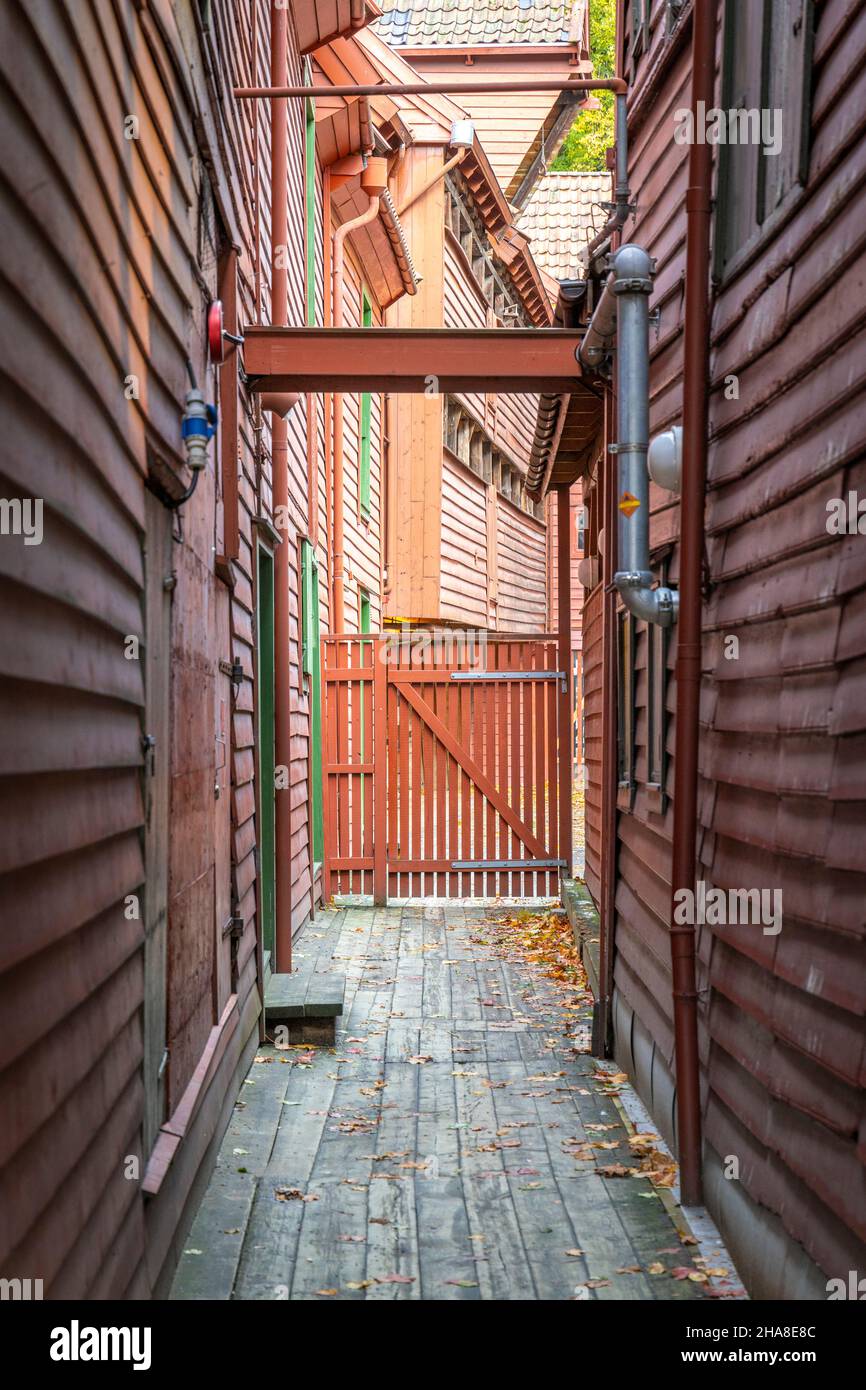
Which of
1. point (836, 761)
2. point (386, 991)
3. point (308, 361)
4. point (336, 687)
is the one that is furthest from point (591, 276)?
point (336, 687)

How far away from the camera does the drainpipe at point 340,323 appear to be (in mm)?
13555

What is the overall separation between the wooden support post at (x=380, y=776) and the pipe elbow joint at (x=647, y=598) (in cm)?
727

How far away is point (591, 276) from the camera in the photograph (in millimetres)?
7793

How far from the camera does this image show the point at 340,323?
13.6m

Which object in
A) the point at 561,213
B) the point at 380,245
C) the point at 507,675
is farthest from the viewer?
the point at 561,213

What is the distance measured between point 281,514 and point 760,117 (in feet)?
16.5

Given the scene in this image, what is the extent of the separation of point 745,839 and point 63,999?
7.39ft

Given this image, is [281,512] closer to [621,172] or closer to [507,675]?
[621,172]

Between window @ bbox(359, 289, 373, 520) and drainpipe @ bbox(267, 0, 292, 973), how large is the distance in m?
6.38

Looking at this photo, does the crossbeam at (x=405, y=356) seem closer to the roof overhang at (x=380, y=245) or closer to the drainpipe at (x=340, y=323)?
the drainpipe at (x=340, y=323)

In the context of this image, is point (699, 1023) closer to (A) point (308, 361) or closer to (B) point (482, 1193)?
(B) point (482, 1193)

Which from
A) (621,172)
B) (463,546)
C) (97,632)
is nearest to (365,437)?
(463,546)

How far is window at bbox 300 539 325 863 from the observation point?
11391mm

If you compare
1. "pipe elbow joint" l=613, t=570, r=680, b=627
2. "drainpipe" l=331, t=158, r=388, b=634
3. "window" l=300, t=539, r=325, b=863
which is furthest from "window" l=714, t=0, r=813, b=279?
"drainpipe" l=331, t=158, r=388, b=634
